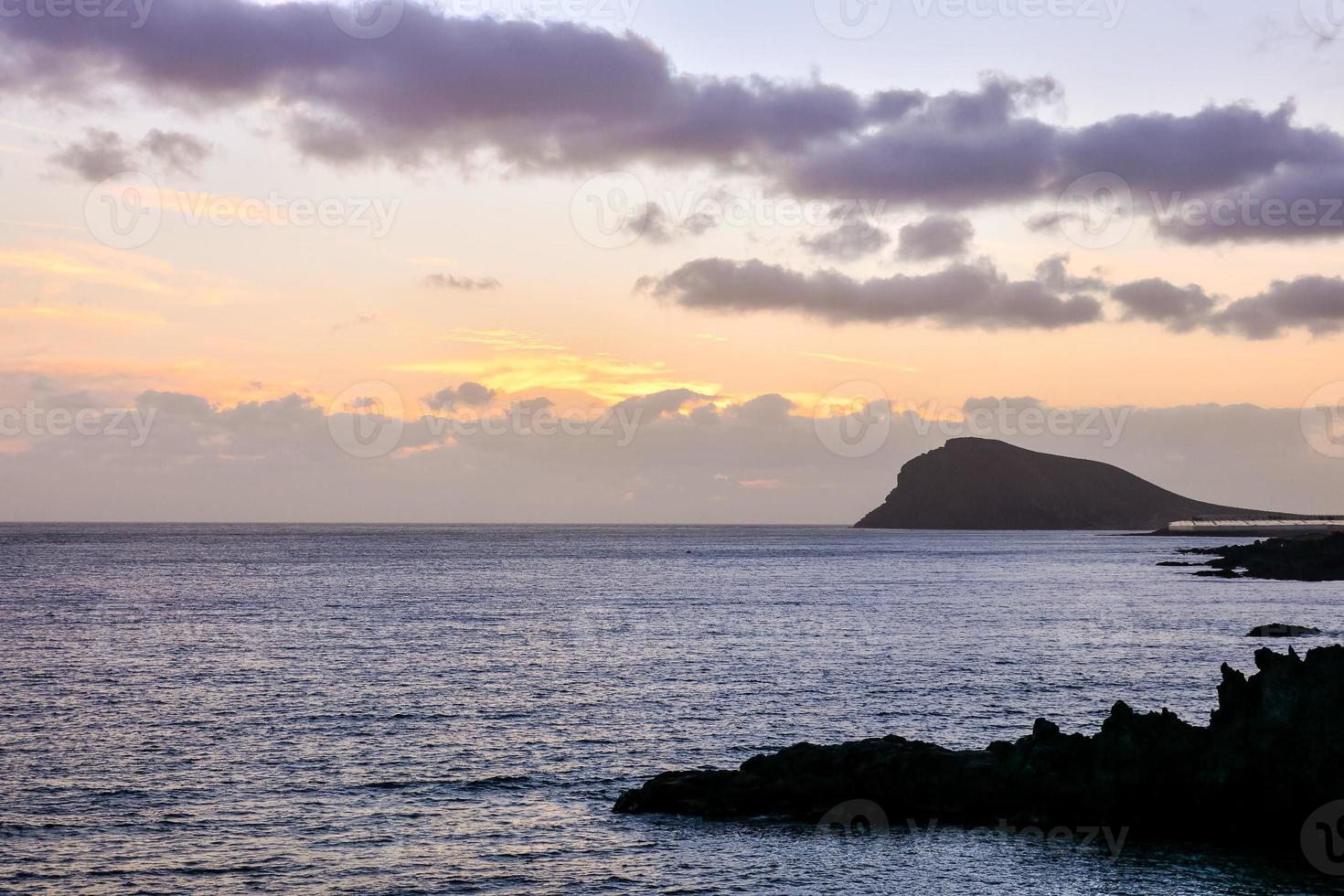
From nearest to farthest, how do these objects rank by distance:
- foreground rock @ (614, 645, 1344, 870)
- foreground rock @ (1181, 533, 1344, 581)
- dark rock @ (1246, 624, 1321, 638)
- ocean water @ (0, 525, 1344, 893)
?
1. ocean water @ (0, 525, 1344, 893)
2. foreground rock @ (614, 645, 1344, 870)
3. dark rock @ (1246, 624, 1321, 638)
4. foreground rock @ (1181, 533, 1344, 581)

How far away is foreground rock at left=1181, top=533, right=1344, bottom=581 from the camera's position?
153 meters

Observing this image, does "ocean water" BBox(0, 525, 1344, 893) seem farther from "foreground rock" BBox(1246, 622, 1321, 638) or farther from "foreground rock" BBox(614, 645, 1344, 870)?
"foreground rock" BBox(1246, 622, 1321, 638)

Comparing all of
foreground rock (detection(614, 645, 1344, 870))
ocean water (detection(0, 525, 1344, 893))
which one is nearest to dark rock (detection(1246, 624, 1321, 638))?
ocean water (detection(0, 525, 1344, 893))

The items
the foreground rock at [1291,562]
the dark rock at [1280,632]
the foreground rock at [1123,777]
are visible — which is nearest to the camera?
the foreground rock at [1123,777]

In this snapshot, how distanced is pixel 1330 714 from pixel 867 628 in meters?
59.2

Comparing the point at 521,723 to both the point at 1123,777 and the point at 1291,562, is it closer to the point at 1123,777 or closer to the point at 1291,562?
the point at 1123,777

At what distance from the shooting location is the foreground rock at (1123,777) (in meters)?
32.8

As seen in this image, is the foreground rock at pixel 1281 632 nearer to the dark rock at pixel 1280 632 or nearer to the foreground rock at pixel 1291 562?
the dark rock at pixel 1280 632

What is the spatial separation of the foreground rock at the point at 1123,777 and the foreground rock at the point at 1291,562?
439ft

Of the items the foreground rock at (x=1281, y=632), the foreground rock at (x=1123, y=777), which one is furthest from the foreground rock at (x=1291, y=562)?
the foreground rock at (x=1123, y=777)

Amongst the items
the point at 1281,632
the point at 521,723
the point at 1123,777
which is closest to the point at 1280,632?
the point at 1281,632

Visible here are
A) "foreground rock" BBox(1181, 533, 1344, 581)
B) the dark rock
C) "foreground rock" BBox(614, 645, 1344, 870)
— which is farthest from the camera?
"foreground rock" BBox(1181, 533, 1344, 581)

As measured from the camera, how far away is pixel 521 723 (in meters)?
50.5

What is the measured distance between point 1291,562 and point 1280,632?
9292 cm
